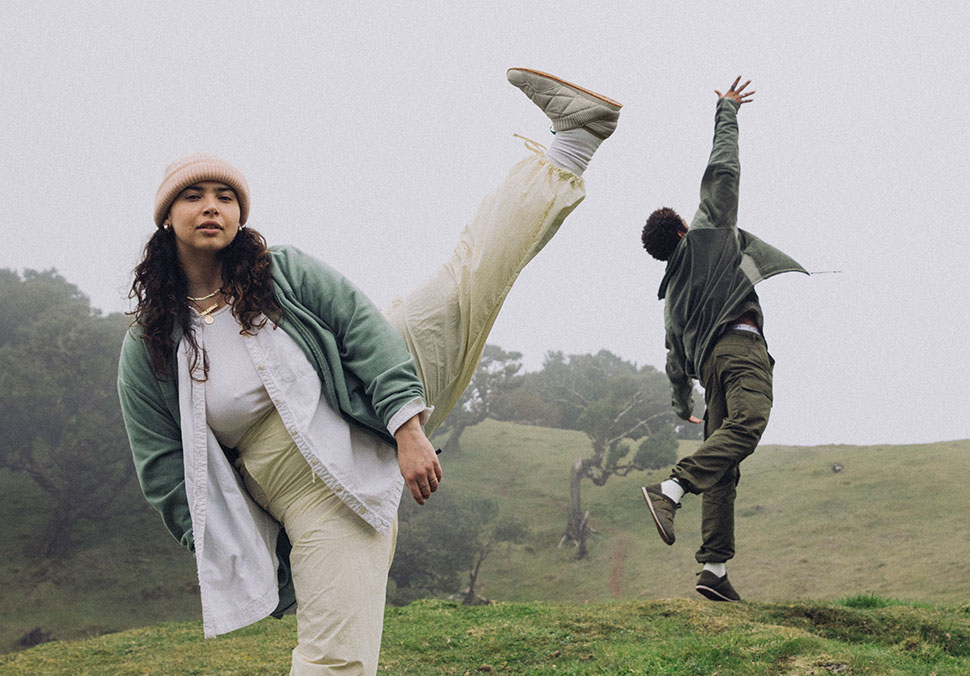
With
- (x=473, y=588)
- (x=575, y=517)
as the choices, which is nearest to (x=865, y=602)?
(x=473, y=588)

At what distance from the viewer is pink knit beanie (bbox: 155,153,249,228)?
7.74 ft

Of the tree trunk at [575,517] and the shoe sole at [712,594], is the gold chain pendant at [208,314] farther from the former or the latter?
the tree trunk at [575,517]

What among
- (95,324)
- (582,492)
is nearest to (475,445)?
(582,492)

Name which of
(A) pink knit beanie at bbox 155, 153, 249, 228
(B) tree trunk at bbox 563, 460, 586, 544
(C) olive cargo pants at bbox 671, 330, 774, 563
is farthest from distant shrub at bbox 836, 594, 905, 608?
(B) tree trunk at bbox 563, 460, 586, 544

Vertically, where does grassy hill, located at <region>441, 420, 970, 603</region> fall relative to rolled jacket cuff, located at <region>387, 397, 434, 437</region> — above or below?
below

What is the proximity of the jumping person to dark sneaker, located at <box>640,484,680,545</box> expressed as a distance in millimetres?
594

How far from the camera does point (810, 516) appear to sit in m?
15.7

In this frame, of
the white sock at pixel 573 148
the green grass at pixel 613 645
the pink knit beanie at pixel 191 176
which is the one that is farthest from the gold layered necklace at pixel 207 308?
the green grass at pixel 613 645

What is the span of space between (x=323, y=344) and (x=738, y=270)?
3678mm

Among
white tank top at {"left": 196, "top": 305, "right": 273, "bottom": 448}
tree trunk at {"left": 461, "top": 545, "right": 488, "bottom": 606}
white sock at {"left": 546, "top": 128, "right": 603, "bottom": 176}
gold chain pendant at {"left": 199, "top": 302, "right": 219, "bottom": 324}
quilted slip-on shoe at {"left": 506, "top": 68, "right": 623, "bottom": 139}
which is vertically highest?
quilted slip-on shoe at {"left": 506, "top": 68, "right": 623, "bottom": 139}

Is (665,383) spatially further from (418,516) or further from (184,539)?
(184,539)

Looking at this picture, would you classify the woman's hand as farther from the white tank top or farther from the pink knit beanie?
the pink knit beanie

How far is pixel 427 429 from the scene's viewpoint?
2777mm

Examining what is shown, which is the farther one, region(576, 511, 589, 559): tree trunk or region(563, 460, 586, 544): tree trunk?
region(563, 460, 586, 544): tree trunk
